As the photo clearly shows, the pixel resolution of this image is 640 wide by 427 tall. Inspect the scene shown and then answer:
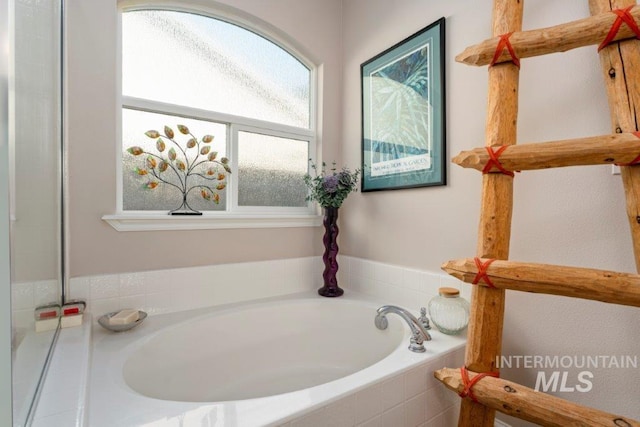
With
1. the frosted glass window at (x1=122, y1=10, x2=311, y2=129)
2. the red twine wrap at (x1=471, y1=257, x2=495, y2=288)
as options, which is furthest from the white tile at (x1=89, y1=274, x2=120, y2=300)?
the red twine wrap at (x1=471, y1=257, x2=495, y2=288)

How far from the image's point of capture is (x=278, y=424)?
0.75 meters

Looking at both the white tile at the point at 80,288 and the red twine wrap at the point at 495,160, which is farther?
the white tile at the point at 80,288

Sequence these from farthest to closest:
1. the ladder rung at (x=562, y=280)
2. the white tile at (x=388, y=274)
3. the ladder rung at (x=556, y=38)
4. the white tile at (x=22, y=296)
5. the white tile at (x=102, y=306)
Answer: the white tile at (x=388, y=274) < the white tile at (x=102, y=306) < the ladder rung at (x=556, y=38) < the ladder rung at (x=562, y=280) < the white tile at (x=22, y=296)

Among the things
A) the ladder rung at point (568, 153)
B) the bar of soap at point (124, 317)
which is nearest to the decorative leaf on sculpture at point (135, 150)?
the bar of soap at point (124, 317)

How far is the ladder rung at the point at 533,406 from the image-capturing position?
786mm

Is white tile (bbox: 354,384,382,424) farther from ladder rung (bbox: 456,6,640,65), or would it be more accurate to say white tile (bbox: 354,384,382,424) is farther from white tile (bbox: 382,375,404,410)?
ladder rung (bbox: 456,6,640,65)

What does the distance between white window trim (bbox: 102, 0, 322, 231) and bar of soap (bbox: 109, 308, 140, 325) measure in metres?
0.40

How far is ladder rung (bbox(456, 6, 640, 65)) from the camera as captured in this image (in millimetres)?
872

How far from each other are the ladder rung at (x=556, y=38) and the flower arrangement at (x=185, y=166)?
134 centimetres

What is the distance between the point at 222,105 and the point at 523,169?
1.58 m

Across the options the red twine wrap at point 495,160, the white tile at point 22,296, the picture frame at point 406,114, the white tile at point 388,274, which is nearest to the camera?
the white tile at point 22,296

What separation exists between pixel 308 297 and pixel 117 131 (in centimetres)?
137

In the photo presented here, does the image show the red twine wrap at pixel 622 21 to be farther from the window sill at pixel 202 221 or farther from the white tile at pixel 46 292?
the white tile at pixel 46 292

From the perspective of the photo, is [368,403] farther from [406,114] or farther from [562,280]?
[406,114]
